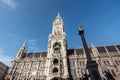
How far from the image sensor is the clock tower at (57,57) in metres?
35.6

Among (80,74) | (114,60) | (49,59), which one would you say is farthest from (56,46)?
(114,60)

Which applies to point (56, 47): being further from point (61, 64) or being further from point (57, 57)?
point (61, 64)

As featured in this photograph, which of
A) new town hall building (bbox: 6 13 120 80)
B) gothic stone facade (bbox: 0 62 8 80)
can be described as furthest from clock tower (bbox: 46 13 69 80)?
gothic stone facade (bbox: 0 62 8 80)

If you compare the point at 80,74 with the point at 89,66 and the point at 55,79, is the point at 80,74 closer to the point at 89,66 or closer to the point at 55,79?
the point at 55,79

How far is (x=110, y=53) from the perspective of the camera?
40094 millimetres

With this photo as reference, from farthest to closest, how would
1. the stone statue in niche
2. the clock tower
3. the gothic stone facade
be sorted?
the stone statue in niche, the gothic stone facade, the clock tower

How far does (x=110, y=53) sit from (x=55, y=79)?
24.6 m

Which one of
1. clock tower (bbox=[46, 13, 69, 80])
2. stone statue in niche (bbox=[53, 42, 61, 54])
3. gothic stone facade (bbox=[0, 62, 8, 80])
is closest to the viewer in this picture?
clock tower (bbox=[46, 13, 69, 80])

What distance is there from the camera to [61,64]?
3794 cm

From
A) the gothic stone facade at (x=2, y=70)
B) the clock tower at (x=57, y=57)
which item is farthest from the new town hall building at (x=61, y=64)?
the gothic stone facade at (x=2, y=70)

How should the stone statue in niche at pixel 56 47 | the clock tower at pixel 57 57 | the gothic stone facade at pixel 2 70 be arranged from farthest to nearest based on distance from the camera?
the stone statue in niche at pixel 56 47 < the gothic stone facade at pixel 2 70 < the clock tower at pixel 57 57

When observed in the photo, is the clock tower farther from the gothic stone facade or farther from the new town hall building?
the gothic stone facade

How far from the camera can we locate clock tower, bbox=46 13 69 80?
35.6 metres

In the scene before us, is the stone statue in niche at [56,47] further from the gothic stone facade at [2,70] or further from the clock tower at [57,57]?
the gothic stone facade at [2,70]
